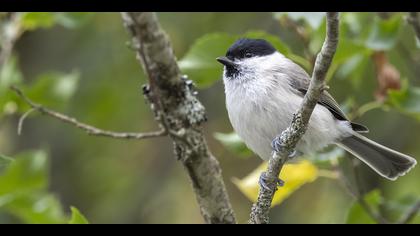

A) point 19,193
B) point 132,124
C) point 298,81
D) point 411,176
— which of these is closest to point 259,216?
point 298,81

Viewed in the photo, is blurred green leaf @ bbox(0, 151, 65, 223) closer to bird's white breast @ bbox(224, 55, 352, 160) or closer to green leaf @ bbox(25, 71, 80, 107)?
green leaf @ bbox(25, 71, 80, 107)

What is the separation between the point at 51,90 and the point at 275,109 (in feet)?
4.04

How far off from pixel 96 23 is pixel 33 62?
71cm

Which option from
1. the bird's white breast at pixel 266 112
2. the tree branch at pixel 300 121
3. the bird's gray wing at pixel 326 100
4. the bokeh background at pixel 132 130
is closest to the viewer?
the tree branch at pixel 300 121

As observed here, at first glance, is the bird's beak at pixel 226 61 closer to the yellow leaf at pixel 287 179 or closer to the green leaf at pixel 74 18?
the yellow leaf at pixel 287 179

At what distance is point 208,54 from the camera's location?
3.29m

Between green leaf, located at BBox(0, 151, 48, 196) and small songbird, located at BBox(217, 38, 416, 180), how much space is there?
3.44ft

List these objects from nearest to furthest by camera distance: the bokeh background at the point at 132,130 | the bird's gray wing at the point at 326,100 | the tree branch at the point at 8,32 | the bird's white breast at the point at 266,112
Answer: the bird's white breast at the point at 266,112 < the bird's gray wing at the point at 326,100 < the tree branch at the point at 8,32 < the bokeh background at the point at 132,130

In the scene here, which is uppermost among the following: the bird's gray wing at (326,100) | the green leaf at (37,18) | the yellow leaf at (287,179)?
the green leaf at (37,18)

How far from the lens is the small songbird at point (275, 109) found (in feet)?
10.5

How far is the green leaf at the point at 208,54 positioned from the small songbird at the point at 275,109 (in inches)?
2.1

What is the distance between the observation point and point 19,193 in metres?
3.41

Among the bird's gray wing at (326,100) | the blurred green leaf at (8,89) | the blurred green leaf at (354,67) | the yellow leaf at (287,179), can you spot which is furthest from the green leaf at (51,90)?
the blurred green leaf at (354,67)

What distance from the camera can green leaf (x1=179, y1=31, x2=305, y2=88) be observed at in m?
3.20
